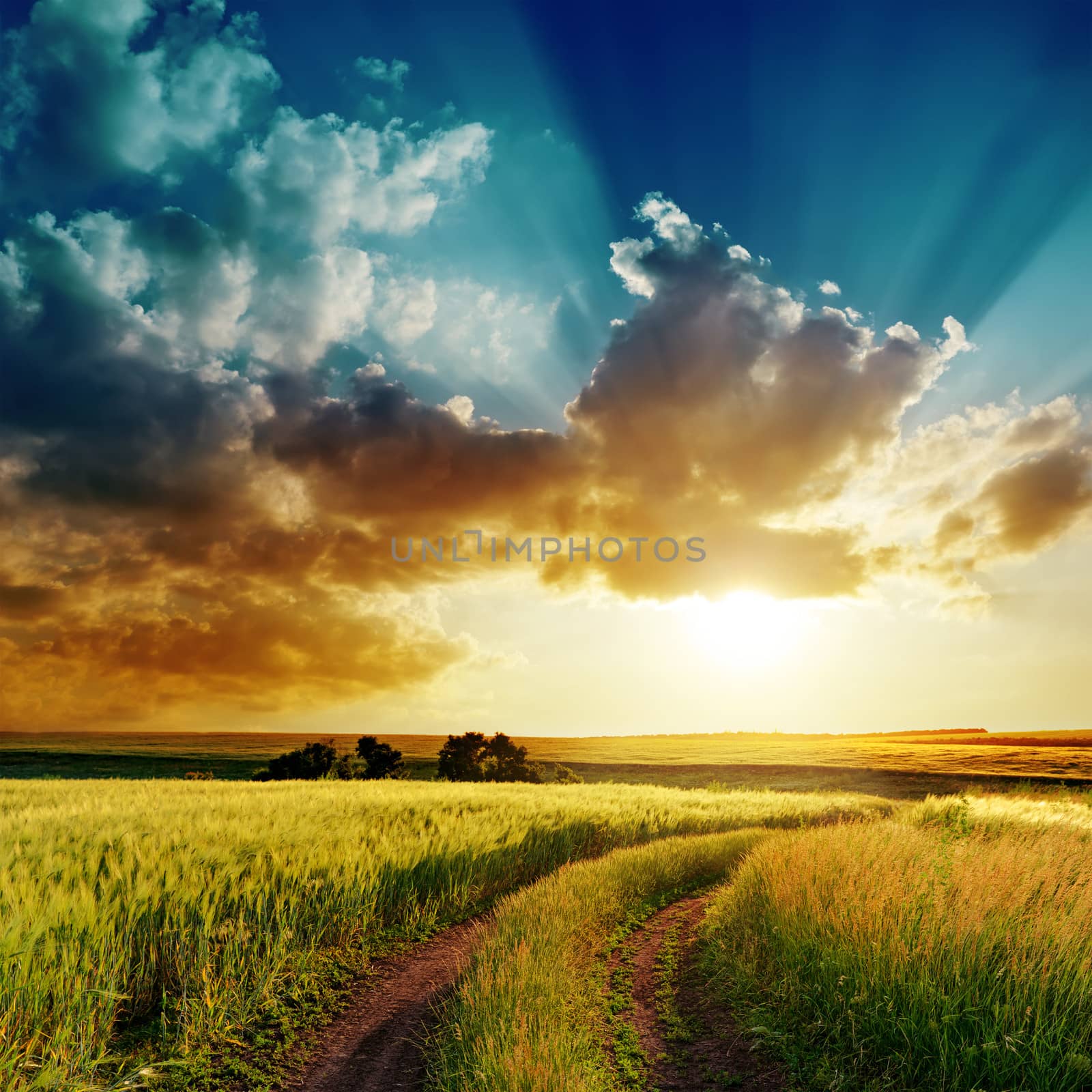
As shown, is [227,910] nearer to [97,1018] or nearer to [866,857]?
[97,1018]

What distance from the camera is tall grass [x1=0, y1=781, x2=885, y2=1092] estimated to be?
626 cm

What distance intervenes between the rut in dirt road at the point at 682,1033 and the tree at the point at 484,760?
39.2m

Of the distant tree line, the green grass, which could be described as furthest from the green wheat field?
the green grass

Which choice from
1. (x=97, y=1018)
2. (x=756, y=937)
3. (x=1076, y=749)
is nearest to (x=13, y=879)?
(x=97, y=1018)

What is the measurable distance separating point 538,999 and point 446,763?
44.8 meters

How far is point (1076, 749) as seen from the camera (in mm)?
77250

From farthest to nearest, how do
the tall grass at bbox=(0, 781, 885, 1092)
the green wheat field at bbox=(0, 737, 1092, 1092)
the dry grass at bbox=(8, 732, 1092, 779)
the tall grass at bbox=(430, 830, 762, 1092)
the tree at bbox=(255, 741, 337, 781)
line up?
the dry grass at bbox=(8, 732, 1092, 779) < the tree at bbox=(255, 741, 337, 781) < the tall grass at bbox=(0, 781, 885, 1092) < the green wheat field at bbox=(0, 737, 1092, 1092) < the tall grass at bbox=(430, 830, 762, 1092)

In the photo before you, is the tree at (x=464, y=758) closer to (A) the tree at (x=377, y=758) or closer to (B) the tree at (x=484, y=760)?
(B) the tree at (x=484, y=760)

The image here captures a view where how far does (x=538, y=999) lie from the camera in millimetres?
6566

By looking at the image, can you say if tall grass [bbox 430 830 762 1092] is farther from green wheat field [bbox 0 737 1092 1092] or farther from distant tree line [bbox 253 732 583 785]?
distant tree line [bbox 253 732 583 785]

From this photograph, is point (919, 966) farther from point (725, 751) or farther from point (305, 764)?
point (725, 751)

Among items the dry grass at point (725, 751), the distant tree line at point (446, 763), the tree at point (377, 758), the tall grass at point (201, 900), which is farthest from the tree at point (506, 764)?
the tall grass at point (201, 900)

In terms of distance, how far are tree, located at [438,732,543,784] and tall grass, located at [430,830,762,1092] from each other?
37.0 m

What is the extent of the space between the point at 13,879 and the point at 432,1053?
18.0 feet
